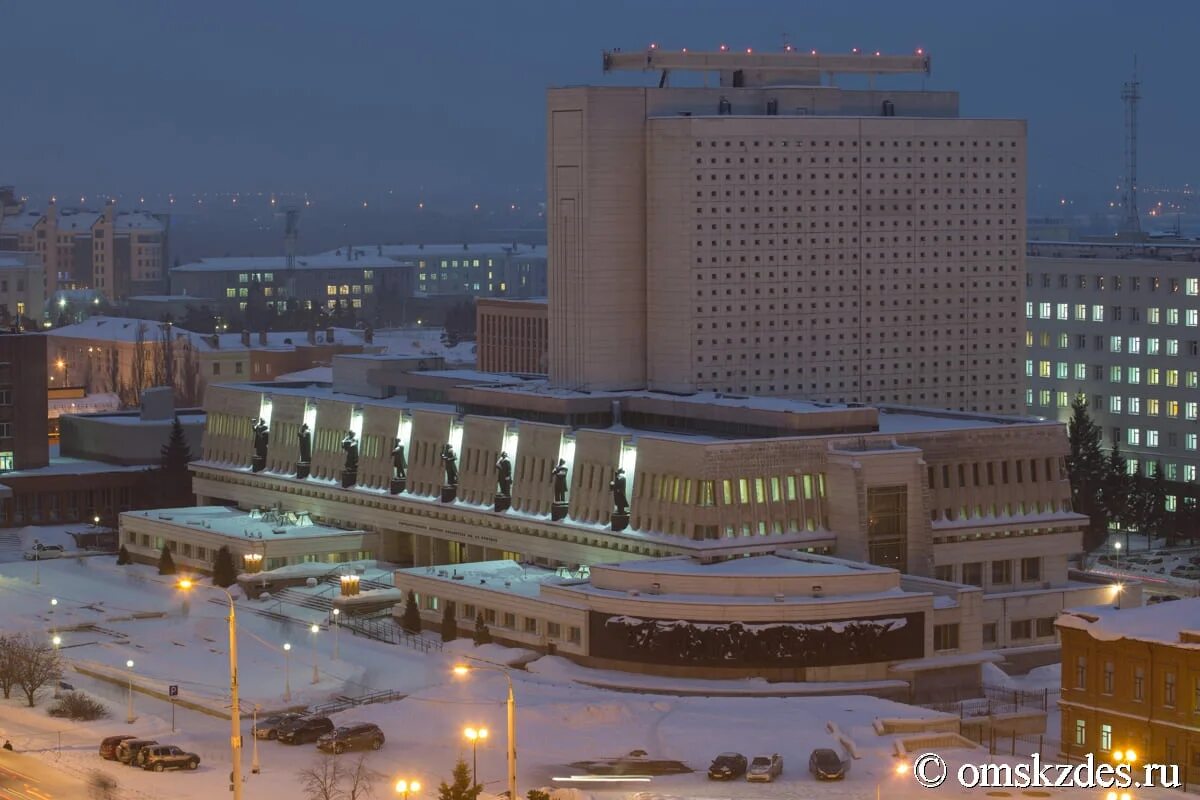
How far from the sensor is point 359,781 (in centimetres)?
8494

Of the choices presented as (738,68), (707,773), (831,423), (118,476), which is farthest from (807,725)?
(118,476)

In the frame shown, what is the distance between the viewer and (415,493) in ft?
442

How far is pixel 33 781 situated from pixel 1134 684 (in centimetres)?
3807

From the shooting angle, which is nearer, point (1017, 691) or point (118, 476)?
point (1017, 691)

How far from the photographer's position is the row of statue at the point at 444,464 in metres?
121

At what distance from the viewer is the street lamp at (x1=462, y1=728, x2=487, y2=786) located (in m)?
83.6

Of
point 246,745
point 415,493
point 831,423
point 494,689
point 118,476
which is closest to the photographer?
point 246,745

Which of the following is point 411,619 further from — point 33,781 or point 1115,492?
point 1115,492

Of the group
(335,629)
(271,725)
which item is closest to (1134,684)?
(271,725)

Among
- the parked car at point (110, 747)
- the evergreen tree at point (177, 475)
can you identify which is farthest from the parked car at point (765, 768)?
the evergreen tree at point (177, 475)

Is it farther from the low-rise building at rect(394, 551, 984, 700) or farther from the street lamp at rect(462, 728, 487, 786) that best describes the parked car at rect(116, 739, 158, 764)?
the low-rise building at rect(394, 551, 984, 700)

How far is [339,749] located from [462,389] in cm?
4879

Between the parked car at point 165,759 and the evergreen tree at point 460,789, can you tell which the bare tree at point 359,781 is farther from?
the evergreen tree at point 460,789

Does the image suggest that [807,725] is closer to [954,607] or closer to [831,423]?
[954,607]
